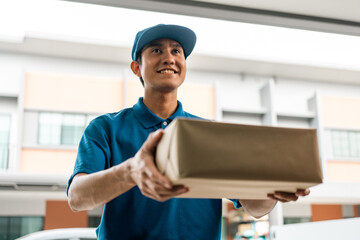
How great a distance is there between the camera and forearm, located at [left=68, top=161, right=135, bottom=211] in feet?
2.73

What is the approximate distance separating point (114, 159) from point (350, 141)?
38.3 ft

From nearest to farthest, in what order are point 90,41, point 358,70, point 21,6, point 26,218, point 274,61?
point 21,6, point 26,218, point 90,41, point 274,61, point 358,70

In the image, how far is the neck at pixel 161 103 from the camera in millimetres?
1199

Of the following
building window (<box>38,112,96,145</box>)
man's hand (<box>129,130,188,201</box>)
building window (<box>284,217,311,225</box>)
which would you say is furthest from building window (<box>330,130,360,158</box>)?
man's hand (<box>129,130,188,201</box>)

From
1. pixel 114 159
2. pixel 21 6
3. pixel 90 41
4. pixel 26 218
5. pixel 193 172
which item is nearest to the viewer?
pixel 193 172

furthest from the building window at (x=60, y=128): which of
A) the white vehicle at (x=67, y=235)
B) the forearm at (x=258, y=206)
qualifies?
the forearm at (x=258, y=206)

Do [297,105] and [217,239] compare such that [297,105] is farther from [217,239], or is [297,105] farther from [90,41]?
[217,239]

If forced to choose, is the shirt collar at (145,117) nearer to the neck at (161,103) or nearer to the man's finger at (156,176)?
the neck at (161,103)

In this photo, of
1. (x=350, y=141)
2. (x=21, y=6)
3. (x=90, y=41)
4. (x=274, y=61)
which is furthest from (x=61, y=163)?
(x=350, y=141)

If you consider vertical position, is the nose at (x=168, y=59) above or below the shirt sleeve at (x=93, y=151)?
above

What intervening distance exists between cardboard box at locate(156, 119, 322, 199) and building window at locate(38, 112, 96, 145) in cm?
903

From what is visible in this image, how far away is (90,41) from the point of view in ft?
33.0

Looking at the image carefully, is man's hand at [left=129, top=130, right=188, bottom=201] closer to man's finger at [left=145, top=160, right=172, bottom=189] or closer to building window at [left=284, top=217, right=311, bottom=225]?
man's finger at [left=145, top=160, right=172, bottom=189]

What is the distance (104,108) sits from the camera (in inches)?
394
